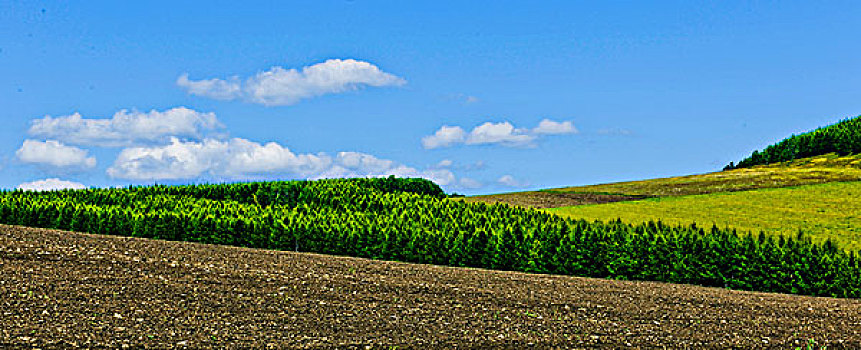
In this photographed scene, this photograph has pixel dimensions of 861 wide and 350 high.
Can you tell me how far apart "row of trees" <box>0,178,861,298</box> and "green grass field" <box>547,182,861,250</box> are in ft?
14.6

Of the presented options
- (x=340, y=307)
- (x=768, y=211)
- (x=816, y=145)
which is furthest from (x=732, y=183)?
(x=340, y=307)

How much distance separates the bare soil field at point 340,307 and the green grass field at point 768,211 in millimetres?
7127

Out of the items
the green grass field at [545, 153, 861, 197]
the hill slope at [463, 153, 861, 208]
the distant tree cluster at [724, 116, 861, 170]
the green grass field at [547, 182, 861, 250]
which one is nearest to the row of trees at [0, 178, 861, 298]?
the green grass field at [547, 182, 861, 250]

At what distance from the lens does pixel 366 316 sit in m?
8.21

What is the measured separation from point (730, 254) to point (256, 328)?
29.9 feet

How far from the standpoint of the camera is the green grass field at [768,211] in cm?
1825

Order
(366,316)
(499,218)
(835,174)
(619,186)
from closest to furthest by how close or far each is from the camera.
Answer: (366,316) → (499,218) → (835,174) → (619,186)

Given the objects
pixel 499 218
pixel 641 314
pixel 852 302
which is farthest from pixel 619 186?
pixel 641 314

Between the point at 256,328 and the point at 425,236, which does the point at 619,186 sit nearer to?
the point at 425,236

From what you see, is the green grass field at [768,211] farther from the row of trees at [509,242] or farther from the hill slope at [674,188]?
the row of trees at [509,242]

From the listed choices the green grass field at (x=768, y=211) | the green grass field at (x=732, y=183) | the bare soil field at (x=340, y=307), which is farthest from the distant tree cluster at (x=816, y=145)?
the bare soil field at (x=340, y=307)

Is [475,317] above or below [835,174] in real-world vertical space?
below

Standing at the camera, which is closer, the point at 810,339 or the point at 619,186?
the point at 810,339

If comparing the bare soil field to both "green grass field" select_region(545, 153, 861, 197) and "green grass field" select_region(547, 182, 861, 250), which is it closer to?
"green grass field" select_region(547, 182, 861, 250)
